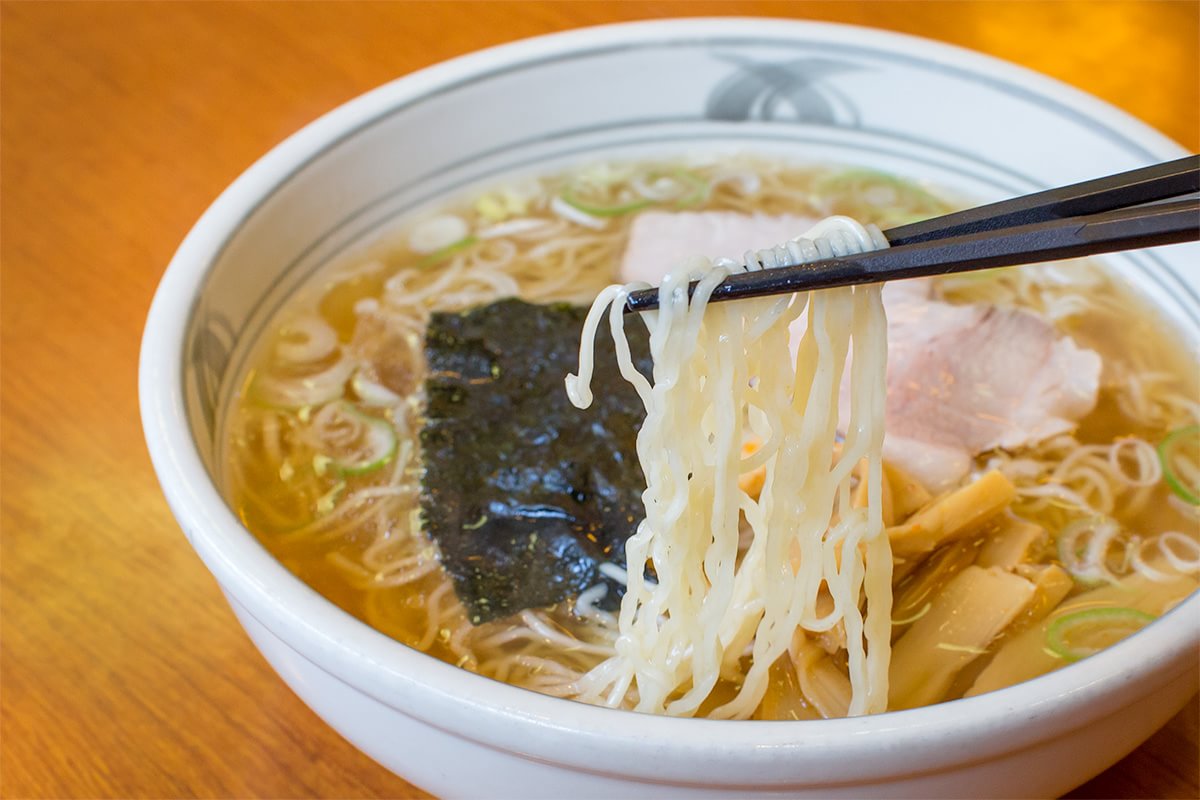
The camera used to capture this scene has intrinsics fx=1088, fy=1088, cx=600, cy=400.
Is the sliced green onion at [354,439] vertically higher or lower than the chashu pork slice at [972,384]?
lower

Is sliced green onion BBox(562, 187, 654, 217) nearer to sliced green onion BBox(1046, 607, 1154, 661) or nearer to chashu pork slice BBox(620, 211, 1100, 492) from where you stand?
chashu pork slice BBox(620, 211, 1100, 492)

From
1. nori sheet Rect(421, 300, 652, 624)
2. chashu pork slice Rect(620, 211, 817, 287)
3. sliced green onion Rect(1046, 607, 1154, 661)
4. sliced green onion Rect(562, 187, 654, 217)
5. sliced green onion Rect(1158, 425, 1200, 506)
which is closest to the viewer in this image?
sliced green onion Rect(1046, 607, 1154, 661)

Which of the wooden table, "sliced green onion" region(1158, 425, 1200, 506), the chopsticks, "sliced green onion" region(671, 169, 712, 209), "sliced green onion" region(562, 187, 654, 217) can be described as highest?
the chopsticks

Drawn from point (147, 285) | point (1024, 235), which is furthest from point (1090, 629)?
point (147, 285)

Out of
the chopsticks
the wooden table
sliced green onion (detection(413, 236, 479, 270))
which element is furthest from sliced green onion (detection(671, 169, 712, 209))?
the chopsticks

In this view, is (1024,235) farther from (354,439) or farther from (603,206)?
(603,206)

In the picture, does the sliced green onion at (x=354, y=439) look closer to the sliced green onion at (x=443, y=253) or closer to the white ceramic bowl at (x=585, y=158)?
the white ceramic bowl at (x=585, y=158)

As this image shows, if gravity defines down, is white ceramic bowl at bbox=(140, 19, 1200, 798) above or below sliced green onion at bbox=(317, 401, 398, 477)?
above

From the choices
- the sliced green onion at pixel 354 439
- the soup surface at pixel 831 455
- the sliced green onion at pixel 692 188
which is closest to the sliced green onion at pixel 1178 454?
the soup surface at pixel 831 455
